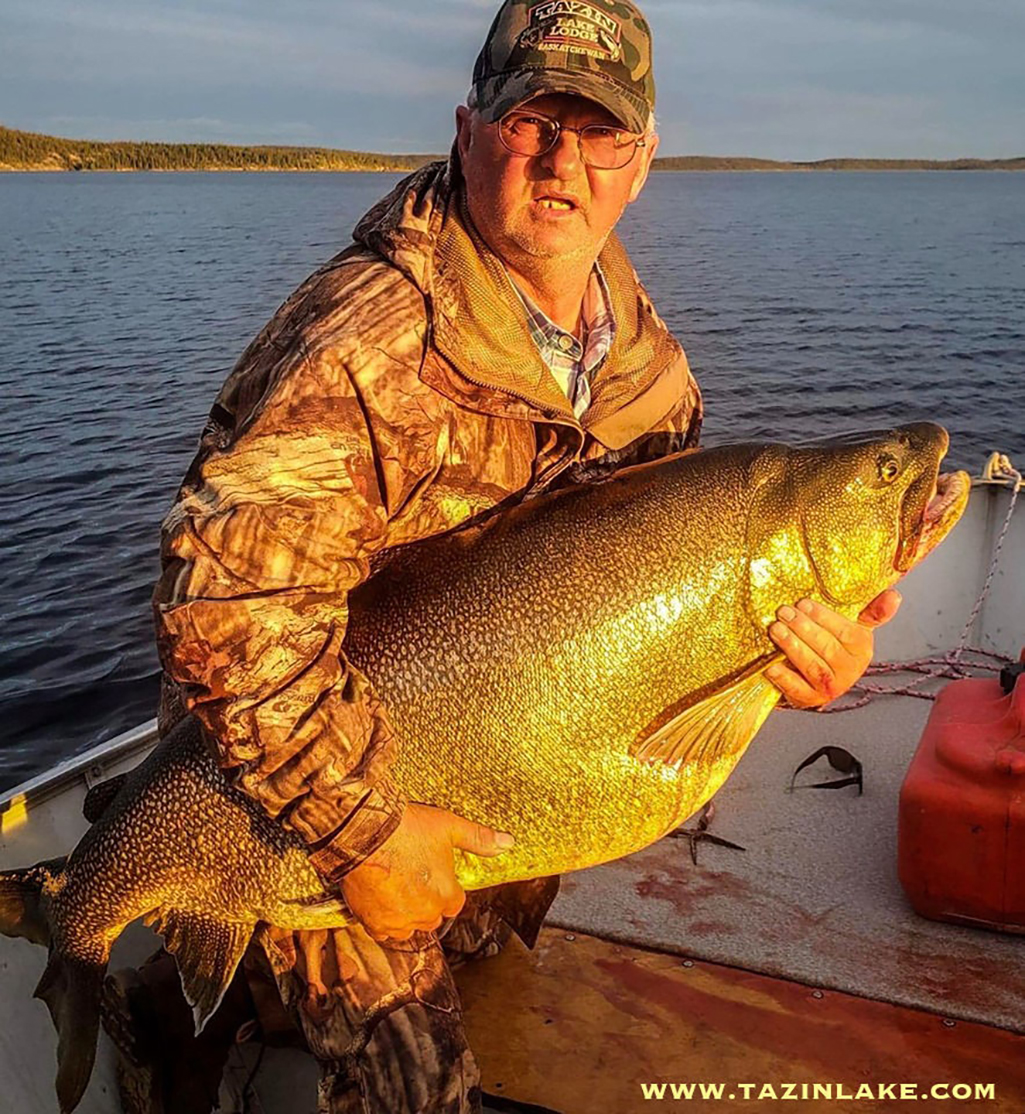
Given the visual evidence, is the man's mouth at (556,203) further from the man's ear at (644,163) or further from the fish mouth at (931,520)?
the fish mouth at (931,520)

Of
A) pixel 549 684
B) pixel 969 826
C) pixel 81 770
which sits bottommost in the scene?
pixel 81 770

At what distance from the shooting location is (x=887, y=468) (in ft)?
9.31

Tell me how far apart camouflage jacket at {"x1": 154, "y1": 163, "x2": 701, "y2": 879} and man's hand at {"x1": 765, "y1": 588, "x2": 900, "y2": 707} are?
29.3 inches

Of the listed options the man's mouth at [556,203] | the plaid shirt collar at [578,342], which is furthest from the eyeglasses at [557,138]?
the plaid shirt collar at [578,342]

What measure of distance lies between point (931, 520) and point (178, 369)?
733 inches

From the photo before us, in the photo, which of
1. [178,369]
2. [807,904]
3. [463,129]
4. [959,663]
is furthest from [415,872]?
[178,369]

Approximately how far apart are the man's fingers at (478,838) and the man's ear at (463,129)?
5.72 ft

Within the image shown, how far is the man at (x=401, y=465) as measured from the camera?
A: 7.95 feet

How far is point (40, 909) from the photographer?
284 centimetres


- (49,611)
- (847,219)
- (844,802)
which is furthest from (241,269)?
(847,219)

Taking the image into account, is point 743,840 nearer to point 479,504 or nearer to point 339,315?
point 479,504

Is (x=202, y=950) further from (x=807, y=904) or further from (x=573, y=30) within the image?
(x=573, y=30)

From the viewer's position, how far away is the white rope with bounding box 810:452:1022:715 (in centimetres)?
605

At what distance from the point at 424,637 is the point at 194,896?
87 centimetres
